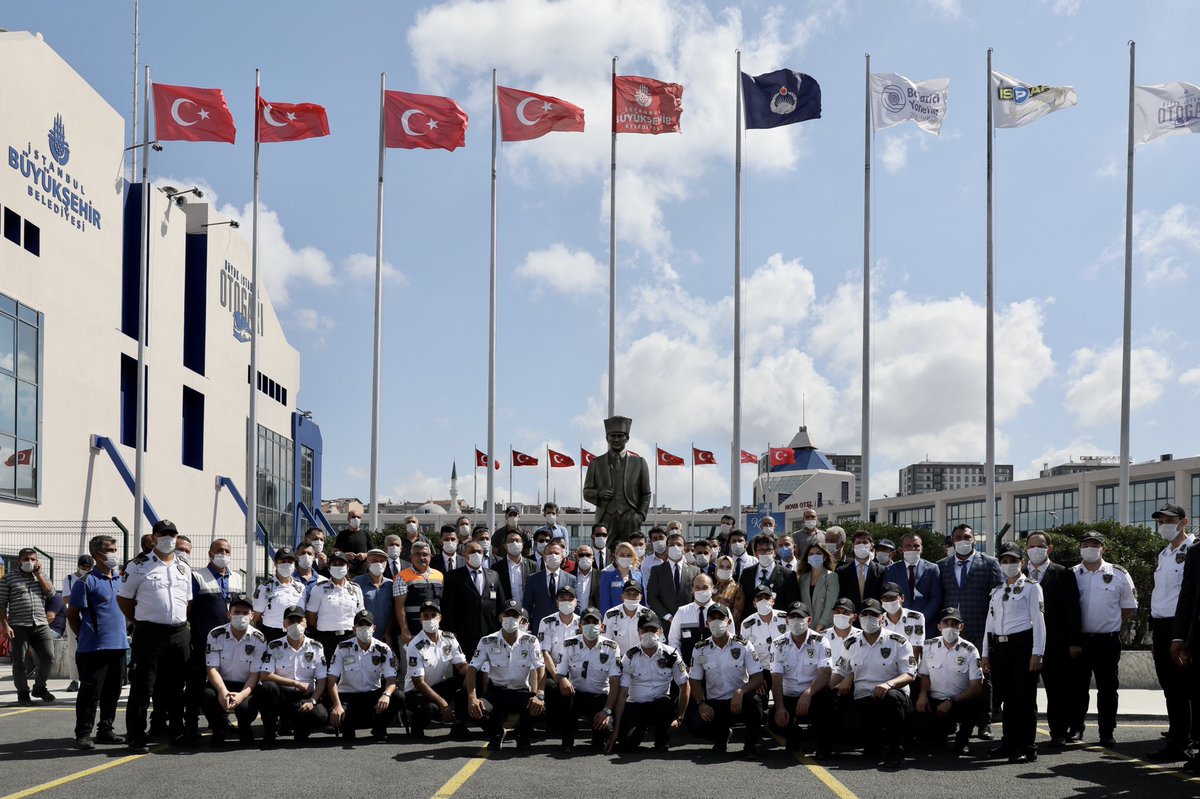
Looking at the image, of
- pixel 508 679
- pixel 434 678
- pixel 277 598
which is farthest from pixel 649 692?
pixel 277 598

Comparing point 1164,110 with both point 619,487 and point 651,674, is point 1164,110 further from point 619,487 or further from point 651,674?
point 651,674

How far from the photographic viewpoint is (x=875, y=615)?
40.7 feet

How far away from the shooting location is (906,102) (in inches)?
1121

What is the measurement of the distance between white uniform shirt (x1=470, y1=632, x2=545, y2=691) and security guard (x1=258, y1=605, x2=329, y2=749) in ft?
5.76

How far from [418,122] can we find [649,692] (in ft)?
63.7

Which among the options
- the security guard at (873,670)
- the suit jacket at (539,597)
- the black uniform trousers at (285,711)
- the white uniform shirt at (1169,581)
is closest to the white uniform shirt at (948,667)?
the security guard at (873,670)

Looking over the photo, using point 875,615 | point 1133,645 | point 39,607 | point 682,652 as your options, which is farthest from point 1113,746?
point 39,607

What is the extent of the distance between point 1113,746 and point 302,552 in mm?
10035

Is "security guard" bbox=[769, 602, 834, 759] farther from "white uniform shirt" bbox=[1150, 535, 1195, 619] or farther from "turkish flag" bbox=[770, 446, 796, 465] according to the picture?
"turkish flag" bbox=[770, 446, 796, 465]

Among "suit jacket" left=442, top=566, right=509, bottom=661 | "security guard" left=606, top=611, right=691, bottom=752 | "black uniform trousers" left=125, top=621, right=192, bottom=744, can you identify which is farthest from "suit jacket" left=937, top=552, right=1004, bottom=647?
"black uniform trousers" left=125, top=621, right=192, bottom=744

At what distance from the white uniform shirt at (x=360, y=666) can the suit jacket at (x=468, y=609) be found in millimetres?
1308

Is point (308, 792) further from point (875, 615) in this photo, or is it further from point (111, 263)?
point (111, 263)

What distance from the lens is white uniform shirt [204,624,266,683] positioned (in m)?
13.0

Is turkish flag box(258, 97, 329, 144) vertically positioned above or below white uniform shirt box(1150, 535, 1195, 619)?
above
